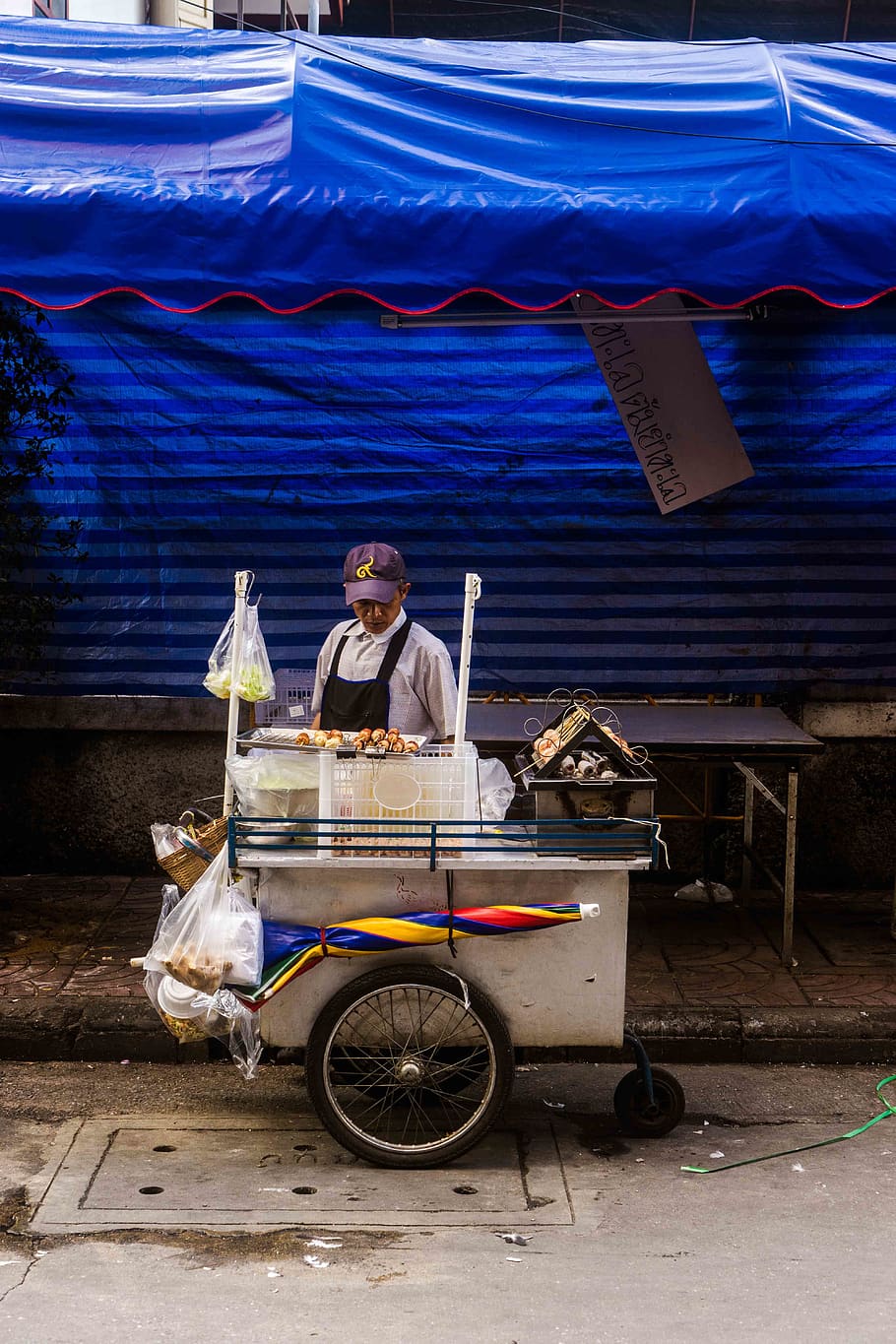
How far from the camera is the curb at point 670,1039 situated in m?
5.72

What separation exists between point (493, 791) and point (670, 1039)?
1.62 meters

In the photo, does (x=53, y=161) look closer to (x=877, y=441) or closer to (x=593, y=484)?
(x=593, y=484)

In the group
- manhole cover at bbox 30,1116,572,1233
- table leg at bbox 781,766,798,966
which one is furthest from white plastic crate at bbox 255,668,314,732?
table leg at bbox 781,766,798,966

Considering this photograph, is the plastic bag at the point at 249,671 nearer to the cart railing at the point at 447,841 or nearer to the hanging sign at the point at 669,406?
the cart railing at the point at 447,841

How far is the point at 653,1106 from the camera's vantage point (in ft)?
15.9

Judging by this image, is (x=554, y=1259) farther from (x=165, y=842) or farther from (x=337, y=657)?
(x=337, y=657)

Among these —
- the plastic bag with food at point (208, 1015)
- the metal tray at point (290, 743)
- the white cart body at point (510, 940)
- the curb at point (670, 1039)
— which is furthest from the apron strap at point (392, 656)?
the curb at point (670, 1039)

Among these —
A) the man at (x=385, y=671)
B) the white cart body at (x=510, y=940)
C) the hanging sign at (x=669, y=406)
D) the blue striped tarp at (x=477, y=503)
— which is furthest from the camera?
the blue striped tarp at (x=477, y=503)

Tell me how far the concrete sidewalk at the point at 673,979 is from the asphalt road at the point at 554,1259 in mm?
596

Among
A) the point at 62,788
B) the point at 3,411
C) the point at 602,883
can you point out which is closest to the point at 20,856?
the point at 62,788

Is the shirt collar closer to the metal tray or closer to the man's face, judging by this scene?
the man's face

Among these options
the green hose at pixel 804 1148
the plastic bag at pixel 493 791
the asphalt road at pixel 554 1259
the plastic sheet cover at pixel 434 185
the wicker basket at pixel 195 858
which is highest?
the plastic sheet cover at pixel 434 185

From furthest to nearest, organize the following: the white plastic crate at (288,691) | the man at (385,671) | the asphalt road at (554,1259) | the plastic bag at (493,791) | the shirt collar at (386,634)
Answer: the white plastic crate at (288,691) < the shirt collar at (386,634) < the man at (385,671) < the plastic bag at (493,791) < the asphalt road at (554,1259)

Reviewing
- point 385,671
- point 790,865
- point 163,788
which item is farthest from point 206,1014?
point 163,788
